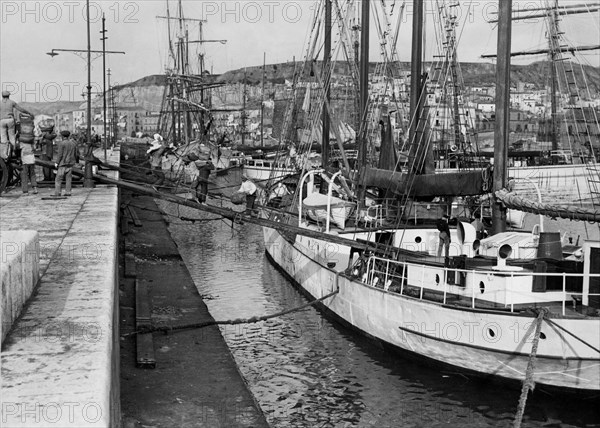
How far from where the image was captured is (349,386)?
15.4m

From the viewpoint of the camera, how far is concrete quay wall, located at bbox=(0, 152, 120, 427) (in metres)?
4.84

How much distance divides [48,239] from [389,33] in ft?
90.5

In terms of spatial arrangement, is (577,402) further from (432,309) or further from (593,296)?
(432,309)

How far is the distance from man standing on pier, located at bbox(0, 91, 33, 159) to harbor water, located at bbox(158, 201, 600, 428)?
23.0 feet

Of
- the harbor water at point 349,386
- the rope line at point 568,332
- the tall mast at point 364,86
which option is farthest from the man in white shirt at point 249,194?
the rope line at point 568,332

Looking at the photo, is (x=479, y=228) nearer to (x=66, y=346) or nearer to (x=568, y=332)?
(x=568, y=332)

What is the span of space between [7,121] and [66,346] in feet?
49.8

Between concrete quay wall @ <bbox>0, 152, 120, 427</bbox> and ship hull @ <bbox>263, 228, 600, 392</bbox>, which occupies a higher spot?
concrete quay wall @ <bbox>0, 152, 120, 427</bbox>

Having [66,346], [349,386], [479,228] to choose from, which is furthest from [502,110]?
[66,346]

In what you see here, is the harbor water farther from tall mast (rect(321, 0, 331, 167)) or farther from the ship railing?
tall mast (rect(321, 0, 331, 167))

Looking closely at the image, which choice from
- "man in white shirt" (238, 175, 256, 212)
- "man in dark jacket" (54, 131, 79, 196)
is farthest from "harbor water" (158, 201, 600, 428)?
"man in dark jacket" (54, 131, 79, 196)

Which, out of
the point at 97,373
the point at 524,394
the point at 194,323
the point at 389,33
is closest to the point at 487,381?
the point at 524,394

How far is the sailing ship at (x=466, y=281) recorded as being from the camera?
528 inches

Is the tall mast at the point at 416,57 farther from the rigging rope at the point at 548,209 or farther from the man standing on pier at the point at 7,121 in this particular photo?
the man standing on pier at the point at 7,121
